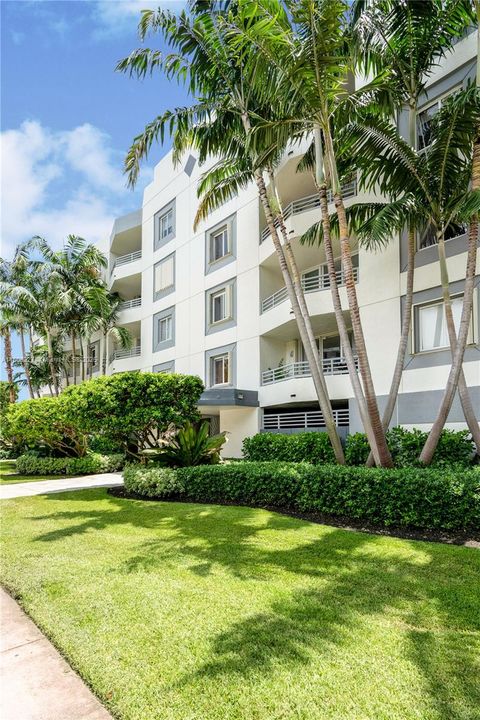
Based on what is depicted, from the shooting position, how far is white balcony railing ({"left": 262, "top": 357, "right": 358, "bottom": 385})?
17.3 m

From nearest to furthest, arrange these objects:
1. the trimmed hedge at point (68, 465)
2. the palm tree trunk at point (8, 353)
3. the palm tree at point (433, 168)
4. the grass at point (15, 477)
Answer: the palm tree at point (433, 168) → the grass at point (15, 477) → the trimmed hedge at point (68, 465) → the palm tree trunk at point (8, 353)

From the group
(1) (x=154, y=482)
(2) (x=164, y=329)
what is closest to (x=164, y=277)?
(2) (x=164, y=329)

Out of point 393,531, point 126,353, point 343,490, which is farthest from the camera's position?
point 126,353

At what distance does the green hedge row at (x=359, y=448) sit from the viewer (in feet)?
38.6

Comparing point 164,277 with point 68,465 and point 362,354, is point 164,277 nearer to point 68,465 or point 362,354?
point 68,465

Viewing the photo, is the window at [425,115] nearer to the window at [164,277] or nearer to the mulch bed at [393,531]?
the mulch bed at [393,531]

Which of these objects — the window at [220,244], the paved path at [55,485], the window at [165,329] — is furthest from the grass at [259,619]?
the window at [165,329]

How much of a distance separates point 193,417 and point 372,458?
18.9 ft

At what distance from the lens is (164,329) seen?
27.9 metres

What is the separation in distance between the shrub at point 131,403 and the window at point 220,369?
27.7ft

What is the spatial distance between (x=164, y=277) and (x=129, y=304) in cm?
447

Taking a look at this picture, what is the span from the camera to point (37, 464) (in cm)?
1964

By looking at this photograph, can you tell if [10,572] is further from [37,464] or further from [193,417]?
[37,464]

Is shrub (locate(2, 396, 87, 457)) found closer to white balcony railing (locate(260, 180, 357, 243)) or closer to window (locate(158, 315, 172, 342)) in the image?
window (locate(158, 315, 172, 342))
